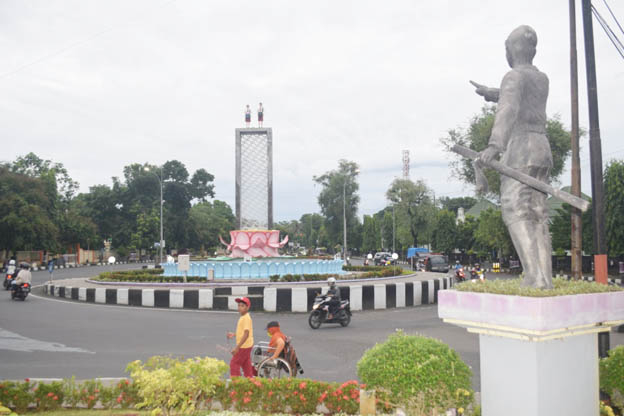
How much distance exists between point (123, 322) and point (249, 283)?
606 centimetres

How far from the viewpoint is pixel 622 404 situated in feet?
16.3

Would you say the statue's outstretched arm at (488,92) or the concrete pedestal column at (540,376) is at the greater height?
A: the statue's outstretched arm at (488,92)

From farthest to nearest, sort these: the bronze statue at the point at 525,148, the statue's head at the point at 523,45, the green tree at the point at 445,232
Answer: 1. the green tree at the point at 445,232
2. the statue's head at the point at 523,45
3. the bronze statue at the point at 525,148

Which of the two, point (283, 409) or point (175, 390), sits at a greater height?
point (175, 390)

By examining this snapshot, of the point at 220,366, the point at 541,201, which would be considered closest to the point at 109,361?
the point at 220,366

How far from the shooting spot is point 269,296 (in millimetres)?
15414

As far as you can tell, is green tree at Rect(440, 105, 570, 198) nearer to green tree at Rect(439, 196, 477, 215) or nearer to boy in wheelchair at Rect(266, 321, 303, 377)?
boy in wheelchair at Rect(266, 321, 303, 377)

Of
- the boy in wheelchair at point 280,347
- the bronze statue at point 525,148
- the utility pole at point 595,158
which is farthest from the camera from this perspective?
the utility pole at point 595,158

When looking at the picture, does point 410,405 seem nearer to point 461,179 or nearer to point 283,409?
point 283,409

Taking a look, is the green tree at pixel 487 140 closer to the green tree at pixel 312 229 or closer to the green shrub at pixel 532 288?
the green shrub at pixel 532 288

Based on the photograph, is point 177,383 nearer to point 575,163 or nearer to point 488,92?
point 488,92

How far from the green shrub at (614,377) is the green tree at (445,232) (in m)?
52.9

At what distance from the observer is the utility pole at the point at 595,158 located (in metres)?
7.15

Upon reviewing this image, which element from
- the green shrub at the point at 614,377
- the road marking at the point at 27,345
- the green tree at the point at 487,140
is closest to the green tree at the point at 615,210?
the green tree at the point at 487,140
